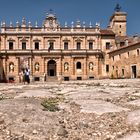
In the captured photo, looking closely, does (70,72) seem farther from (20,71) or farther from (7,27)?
(7,27)

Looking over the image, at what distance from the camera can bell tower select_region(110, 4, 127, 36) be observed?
71312 mm

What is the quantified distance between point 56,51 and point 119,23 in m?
18.4

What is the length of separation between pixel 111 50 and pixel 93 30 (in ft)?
19.1

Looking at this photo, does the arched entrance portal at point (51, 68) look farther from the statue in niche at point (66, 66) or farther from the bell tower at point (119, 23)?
the bell tower at point (119, 23)

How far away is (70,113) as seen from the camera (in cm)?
745

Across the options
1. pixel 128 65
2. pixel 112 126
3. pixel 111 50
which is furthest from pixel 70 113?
pixel 111 50

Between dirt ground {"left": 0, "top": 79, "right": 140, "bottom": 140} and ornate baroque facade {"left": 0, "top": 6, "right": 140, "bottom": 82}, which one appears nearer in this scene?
dirt ground {"left": 0, "top": 79, "right": 140, "bottom": 140}

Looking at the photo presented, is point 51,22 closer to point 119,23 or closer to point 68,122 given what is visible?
point 119,23

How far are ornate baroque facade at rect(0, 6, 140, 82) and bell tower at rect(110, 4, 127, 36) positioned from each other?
7.75 metres

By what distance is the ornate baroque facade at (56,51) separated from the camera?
203 ft

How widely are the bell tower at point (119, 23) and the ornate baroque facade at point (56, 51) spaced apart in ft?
25.4

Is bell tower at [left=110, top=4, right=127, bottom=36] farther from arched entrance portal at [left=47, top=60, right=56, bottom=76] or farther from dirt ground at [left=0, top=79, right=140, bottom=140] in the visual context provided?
dirt ground at [left=0, top=79, right=140, bottom=140]

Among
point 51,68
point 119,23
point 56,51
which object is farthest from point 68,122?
point 119,23

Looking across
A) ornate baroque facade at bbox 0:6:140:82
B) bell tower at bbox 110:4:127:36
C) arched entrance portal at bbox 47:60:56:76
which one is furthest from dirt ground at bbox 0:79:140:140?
bell tower at bbox 110:4:127:36
